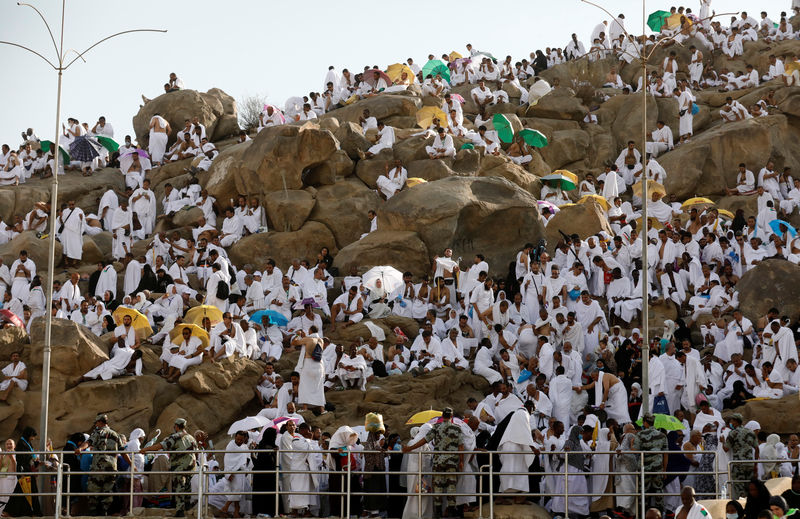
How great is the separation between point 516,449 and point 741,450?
12.0 feet

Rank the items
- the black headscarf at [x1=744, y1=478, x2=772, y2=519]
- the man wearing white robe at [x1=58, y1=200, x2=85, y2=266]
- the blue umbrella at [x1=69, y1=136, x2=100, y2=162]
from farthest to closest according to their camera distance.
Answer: the blue umbrella at [x1=69, y1=136, x2=100, y2=162] < the man wearing white robe at [x1=58, y1=200, x2=85, y2=266] < the black headscarf at [x1=744, y1=478, x2=772, y2=519]

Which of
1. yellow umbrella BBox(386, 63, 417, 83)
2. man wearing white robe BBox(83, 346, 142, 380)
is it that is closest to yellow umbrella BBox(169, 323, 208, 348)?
man wearing white robe BBox(83, 346, 142, 380)

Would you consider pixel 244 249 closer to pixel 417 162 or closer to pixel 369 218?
pixel 369 218

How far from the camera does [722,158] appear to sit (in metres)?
39.2

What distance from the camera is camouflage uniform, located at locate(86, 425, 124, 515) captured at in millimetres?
21031

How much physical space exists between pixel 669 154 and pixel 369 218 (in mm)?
10709

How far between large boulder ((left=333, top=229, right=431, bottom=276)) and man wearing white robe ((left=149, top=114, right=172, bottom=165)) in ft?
33.0

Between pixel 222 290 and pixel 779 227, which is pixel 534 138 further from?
pixel 222 290

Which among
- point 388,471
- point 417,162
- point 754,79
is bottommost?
point 388,471

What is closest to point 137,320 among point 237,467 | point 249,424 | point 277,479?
point 249,424

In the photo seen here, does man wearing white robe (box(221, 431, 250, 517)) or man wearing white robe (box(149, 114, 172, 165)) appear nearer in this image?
man wearing white robe (box(221, 431, 250, 517))

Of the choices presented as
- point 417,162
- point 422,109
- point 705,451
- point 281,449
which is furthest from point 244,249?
point 705,451

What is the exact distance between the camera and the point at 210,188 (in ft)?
117

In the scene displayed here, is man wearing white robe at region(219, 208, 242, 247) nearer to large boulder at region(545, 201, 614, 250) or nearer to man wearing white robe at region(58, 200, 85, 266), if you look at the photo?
man wearing white robe at region(58, 200, 85, 266)
